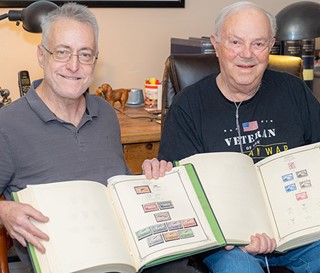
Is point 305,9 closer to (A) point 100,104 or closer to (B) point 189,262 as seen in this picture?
(A) point 100,104

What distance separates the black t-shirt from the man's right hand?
56cm

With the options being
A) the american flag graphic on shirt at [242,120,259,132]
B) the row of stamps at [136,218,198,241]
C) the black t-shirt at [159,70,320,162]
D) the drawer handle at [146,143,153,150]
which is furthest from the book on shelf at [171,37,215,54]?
the row of stamps at [136,218,198,241]

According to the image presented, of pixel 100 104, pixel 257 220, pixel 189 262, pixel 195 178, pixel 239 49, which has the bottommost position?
pixel 189 262

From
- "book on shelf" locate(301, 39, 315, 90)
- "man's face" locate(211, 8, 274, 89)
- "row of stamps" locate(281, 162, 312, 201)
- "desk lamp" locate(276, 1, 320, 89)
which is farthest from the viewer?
"book on shelf" locate(301, 39, 315, 90)

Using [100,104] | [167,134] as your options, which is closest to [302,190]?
[167,134]

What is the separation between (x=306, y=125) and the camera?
1.77m

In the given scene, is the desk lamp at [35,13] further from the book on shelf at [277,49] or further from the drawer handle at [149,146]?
the book on shelf at [277,49]

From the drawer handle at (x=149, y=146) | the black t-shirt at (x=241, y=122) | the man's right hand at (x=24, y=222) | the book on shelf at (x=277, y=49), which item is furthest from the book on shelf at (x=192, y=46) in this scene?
the man's right hand at (x=24, y=222)

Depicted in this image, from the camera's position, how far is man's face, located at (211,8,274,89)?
1.64 m

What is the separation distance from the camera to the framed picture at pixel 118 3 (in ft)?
7.80

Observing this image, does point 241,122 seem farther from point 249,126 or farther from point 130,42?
point 130,42

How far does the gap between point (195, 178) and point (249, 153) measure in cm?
31

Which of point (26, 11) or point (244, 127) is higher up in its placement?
point (26, 11)

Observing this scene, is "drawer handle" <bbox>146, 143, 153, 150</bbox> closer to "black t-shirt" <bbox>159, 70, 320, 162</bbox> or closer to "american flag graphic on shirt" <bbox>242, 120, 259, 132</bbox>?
"black t-shirt" <bbox>159, 70, 320, 162</bbox>
